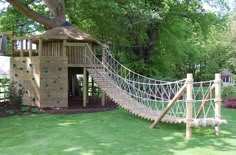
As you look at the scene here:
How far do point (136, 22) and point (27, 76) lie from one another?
6153 mm

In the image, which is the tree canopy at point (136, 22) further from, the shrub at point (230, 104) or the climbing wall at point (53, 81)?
the shrub at point (230, 104)

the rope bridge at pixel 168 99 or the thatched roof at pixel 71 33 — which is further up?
the thatched roof at pixel 71 33

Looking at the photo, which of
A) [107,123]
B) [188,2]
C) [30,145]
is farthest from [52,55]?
[188,2]

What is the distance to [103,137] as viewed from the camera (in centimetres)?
744

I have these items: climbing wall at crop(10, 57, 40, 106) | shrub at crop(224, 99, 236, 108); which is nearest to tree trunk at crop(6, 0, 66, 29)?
climbing wall at crop(10, 57, 40, 106)

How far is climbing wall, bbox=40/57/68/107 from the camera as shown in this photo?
40.9 ft

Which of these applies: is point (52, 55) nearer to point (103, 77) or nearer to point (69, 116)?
point (103, 77)

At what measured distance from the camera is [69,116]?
35.4 ft

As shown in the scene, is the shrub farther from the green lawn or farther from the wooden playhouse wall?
the wooden playhouse wall

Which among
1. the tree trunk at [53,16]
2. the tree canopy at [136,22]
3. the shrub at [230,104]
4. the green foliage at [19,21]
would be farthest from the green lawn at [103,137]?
the green foliage at [19,21]

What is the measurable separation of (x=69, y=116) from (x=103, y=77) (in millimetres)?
2689

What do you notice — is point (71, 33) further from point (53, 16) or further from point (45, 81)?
point (53, 16)

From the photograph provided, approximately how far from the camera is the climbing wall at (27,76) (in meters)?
12.6

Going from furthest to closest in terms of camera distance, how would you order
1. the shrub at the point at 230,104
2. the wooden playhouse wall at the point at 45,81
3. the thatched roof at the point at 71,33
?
the shrub at the point at 230,104 → the thatched roof at the point at 71,33 → the wooden playhouse wall at the point at 45,81
